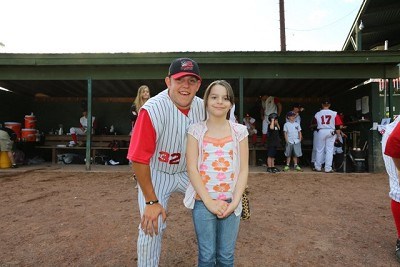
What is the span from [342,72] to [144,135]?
7.75 metres

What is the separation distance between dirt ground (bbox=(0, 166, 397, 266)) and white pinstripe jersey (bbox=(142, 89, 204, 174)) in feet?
3.99

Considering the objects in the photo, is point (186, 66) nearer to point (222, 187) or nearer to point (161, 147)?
point (161, 147)

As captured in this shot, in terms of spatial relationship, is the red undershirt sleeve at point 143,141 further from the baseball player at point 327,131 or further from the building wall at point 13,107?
the building wall at point 13,107

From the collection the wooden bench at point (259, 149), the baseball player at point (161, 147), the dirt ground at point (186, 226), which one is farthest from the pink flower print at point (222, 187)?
the wooden bench at point (259, 149)

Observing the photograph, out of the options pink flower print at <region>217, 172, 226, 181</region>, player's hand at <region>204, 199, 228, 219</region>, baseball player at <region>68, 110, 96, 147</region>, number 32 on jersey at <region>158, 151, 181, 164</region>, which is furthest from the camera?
baseball player at <region>68, 110, 96, 147</region>

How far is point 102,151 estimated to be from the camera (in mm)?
11383

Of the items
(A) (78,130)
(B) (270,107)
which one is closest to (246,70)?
(B) (270,107)

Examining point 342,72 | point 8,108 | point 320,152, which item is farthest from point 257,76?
point 8,108

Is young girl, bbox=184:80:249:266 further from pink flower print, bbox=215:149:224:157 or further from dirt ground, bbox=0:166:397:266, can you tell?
dirt ground, bbox=0:166:397:266

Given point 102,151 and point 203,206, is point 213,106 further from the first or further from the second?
point 102,151

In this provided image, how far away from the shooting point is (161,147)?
2.08 m

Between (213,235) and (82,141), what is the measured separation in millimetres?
10007

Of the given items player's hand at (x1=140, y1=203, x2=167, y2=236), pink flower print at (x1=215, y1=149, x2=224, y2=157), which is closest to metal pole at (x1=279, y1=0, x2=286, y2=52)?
pink flower print at (x1=215, y1=149, x2=224, y2=157)

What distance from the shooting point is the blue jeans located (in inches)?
72.8
